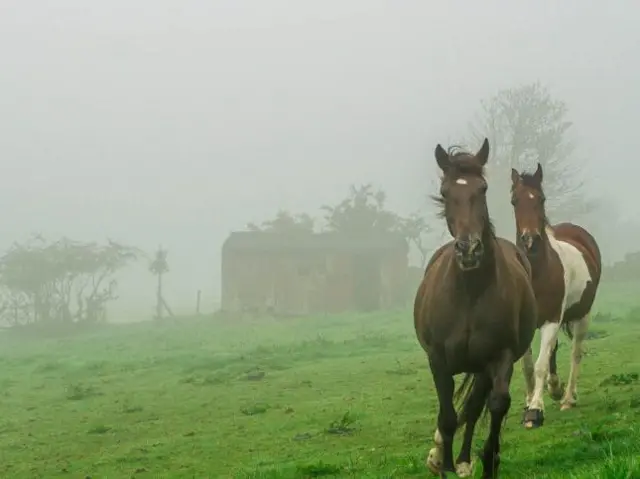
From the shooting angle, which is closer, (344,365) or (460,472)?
(460,472)

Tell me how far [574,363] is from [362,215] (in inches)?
2084

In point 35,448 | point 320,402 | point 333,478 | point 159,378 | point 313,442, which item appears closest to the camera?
point 333,478

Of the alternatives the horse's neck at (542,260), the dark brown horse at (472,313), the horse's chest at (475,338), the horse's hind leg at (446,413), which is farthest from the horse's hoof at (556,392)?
the horse's chest at (475,338)

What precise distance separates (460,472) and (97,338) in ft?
139

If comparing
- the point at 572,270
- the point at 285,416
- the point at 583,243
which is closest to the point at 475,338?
the point at 572,270

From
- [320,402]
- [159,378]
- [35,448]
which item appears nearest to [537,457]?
[320,402]

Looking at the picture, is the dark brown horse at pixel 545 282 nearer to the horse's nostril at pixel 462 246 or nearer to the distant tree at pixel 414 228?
the horse's nostril at pixel 462 246

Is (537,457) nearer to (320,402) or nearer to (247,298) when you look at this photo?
(320,402)

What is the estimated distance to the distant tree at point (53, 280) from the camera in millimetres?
56688

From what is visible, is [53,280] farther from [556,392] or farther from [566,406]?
[566,406]

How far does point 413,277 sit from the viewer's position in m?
61.1

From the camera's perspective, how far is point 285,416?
1357 cm

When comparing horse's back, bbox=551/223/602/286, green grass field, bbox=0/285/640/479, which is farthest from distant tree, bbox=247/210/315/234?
horse's back, bbox=551/223/602/286

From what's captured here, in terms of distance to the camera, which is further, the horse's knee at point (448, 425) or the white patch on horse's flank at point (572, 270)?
the white patch on horse's flank at point (572, 270)
